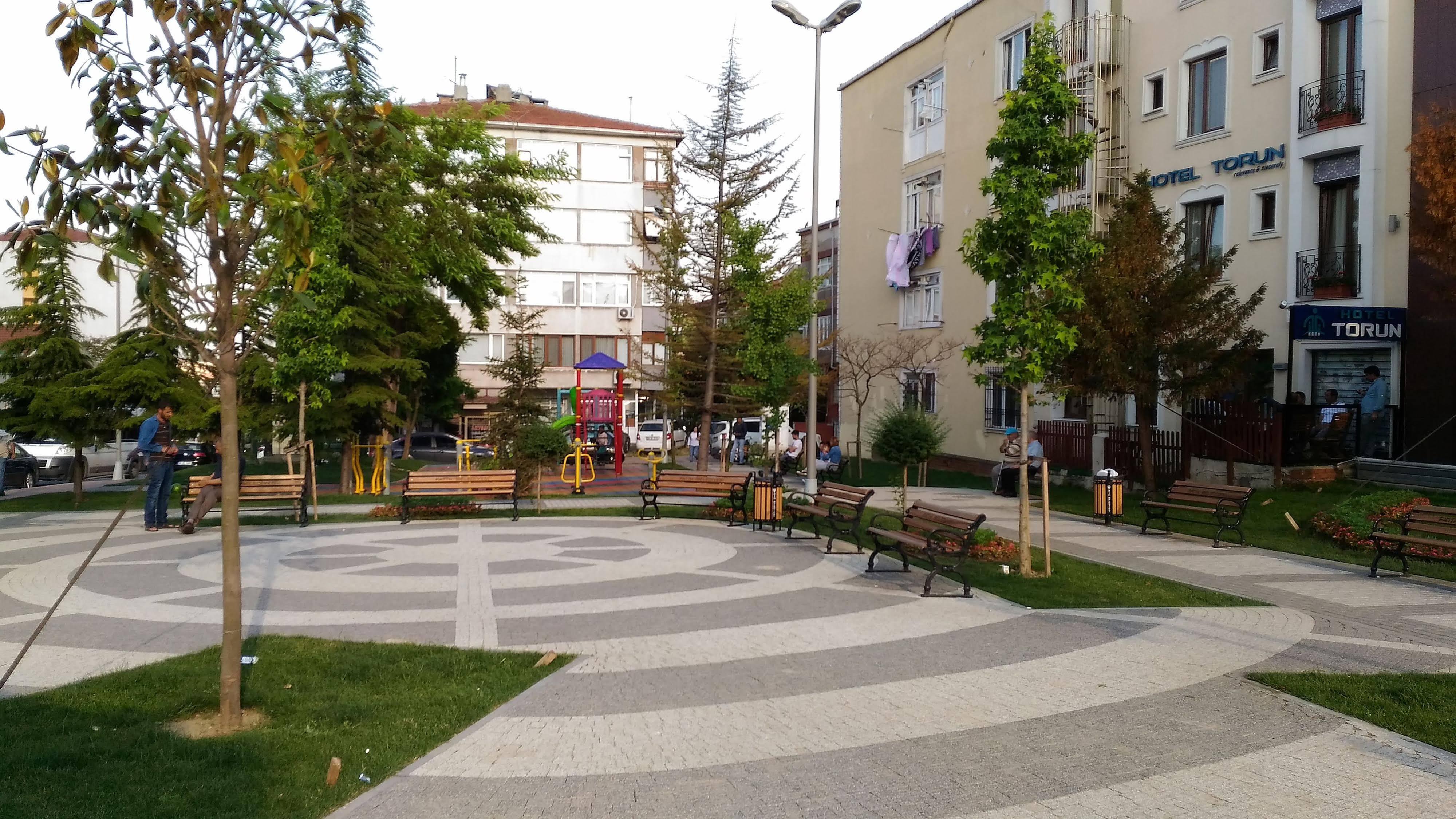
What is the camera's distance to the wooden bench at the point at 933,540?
11.7 m

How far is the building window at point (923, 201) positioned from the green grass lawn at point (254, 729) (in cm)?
3017

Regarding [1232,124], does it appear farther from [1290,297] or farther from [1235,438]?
[1235,438]

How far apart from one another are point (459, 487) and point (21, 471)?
18.8 metres

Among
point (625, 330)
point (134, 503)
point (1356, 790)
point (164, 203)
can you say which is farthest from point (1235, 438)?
point (625, 330)

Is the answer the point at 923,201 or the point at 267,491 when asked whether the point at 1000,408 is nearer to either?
the point at 923,201

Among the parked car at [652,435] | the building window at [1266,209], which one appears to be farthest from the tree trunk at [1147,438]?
the parked car at [652,435]

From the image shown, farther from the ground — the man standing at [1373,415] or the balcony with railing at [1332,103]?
the balcony with railing at [1332,103]

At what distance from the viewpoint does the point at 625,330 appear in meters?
58.4

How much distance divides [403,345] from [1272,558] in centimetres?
2307

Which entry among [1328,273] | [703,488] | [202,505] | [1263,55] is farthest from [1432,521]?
[202,505]

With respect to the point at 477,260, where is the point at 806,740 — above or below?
below

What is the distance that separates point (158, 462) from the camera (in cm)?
1661

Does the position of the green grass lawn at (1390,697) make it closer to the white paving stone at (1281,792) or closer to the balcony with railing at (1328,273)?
the white paving stone at (1281,792)

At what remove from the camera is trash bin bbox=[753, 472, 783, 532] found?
17.6m
